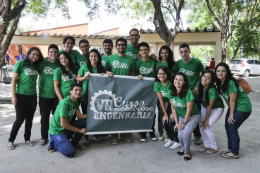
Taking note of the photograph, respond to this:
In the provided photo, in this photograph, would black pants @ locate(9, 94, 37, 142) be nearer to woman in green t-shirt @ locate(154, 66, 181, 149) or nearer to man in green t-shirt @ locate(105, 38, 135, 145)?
man in green t-shirt @ locate(105, 38, 135, 145)

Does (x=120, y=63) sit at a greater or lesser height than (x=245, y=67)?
greater

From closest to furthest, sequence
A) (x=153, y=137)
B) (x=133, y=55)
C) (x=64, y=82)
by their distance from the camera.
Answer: (x=64, y=82)
(x=153, y=137)
(x=133, y=55)

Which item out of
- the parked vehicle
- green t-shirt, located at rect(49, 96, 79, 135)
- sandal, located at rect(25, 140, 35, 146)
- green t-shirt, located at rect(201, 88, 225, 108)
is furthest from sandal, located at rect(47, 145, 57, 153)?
the parked vehicle

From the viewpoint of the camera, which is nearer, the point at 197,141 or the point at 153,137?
the point at 197,141

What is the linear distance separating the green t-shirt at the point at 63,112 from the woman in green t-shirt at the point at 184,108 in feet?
5.21

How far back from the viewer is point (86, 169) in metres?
3.05

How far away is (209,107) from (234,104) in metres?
0.37

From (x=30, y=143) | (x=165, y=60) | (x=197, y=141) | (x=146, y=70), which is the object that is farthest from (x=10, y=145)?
(x=197, y=141)

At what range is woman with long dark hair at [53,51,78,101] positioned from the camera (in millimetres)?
3660

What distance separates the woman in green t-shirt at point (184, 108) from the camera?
10.9 ft

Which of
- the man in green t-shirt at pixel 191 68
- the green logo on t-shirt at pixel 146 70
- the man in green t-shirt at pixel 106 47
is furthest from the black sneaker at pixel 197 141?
the man in green t-shirt at pixel 106 47

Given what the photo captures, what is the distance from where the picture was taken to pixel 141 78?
3873 mm

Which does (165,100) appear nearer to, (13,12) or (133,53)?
(133,53)

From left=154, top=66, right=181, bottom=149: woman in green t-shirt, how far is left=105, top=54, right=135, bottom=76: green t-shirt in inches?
21.7
